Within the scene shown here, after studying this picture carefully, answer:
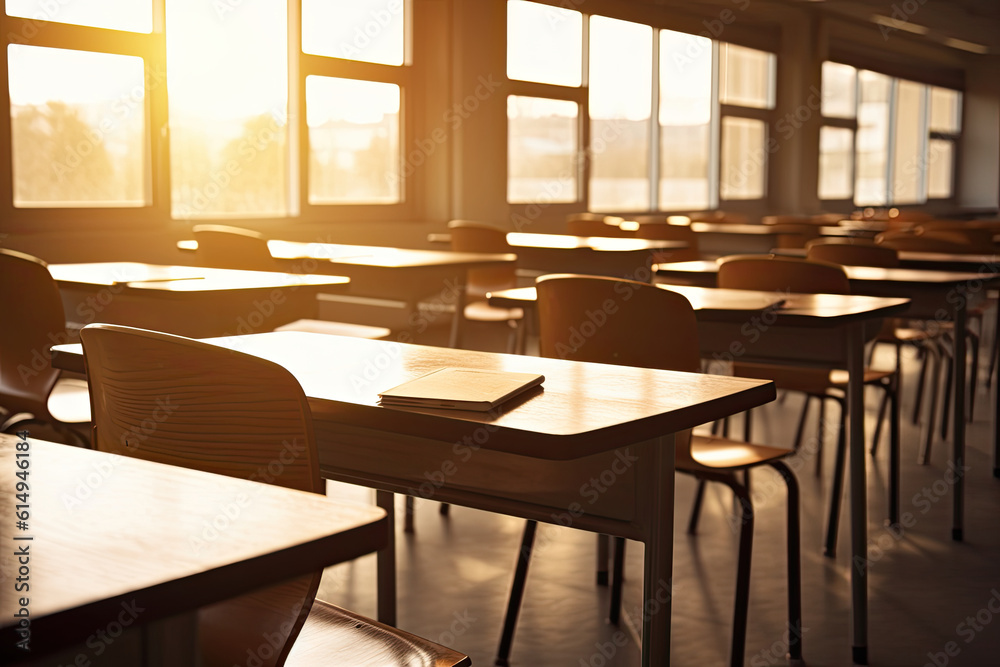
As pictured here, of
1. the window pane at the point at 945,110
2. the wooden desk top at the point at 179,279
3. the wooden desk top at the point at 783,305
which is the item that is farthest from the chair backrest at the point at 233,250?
the window pane at the point at 945,110

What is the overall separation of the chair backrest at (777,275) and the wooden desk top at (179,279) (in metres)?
1.09

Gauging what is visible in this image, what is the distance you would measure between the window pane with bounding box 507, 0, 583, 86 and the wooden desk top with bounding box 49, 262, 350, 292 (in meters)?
5.19

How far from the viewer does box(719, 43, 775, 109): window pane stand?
1039 cm

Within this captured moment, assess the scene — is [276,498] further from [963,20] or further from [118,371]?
[963,20]

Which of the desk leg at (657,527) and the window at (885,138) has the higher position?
the window at (885,138)

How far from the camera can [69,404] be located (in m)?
2.54

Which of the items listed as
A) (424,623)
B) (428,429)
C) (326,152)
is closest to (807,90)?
(326,152)

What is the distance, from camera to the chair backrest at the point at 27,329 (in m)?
2.45

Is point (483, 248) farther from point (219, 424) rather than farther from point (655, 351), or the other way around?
point (219, 424)

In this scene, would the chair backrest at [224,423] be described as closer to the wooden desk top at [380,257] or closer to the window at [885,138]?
the wooden desk top at [380,257]

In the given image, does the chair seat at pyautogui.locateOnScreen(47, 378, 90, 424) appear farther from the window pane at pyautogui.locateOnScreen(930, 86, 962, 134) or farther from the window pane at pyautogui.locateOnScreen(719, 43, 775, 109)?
the window pane at pyautogui.locateOnScreen(930, 86, 962, 134)

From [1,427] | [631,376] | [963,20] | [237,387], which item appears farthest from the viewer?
[963,20]

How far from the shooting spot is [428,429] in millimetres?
1146

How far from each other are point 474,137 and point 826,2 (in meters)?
5.02
